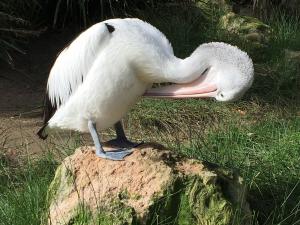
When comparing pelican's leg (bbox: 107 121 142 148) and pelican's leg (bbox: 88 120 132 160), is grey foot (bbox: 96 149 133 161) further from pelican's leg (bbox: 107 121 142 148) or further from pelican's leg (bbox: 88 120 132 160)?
pelican's leg (bbox: 107 121 142 148)

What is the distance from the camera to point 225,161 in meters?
4.62

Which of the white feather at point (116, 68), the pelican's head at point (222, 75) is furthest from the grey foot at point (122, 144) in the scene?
the pelican's head at point (222, 75)

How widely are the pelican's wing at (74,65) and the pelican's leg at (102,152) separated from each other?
242 millimetres

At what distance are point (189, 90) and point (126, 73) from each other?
337mm

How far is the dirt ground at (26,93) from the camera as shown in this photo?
19.3ft

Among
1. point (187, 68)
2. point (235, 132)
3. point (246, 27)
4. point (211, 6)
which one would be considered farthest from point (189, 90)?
point (211, 6)

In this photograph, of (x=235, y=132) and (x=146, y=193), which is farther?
(x=235, y=132)

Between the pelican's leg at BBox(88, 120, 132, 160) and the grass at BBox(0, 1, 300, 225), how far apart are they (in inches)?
19.8

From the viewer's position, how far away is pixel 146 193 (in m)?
3.59

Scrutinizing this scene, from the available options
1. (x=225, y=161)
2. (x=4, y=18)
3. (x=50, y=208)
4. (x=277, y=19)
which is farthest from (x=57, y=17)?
(x=50, y=208)

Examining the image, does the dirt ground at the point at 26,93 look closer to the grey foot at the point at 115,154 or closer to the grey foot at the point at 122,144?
the grey foot at the point at 122,144

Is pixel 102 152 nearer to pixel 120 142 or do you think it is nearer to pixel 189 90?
pixel 120 142

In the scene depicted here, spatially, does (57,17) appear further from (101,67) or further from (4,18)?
(101,67)

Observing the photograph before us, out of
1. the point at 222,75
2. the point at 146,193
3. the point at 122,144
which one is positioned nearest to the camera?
the point at 222,75
